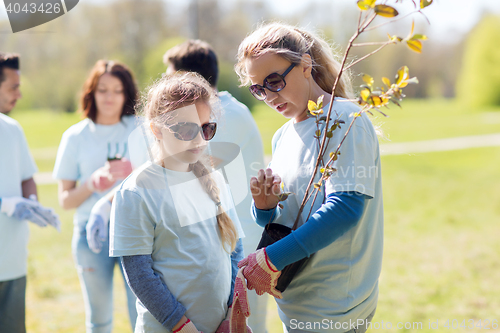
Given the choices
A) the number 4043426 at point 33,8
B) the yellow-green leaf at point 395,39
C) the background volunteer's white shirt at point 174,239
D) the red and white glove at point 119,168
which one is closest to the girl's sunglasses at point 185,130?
the background volunteer's white shirt at point 174,239

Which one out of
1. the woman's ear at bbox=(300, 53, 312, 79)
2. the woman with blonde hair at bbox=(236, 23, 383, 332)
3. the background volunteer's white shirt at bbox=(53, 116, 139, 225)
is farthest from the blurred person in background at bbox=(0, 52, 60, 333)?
the woman's ear at bbox=(300, 53, 312, 79)

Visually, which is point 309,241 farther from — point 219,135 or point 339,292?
point 219,135

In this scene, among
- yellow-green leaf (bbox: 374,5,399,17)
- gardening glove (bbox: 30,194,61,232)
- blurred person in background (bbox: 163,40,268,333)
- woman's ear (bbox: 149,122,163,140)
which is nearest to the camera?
yellow-green leaf (bbox: 374,5,399,17)

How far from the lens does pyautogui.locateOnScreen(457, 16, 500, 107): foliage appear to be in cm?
2738

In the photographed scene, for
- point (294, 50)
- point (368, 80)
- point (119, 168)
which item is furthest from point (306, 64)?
point (119, 168)

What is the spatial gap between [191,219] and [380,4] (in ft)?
3.06

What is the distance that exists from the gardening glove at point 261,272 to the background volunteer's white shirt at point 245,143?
0.80 m

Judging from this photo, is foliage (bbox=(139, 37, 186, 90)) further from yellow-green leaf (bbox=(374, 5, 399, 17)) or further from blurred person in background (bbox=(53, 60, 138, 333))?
yellow-green leaf (bbox=(374, 5, 399, 17))

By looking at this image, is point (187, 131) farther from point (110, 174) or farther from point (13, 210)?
point (13, 210)

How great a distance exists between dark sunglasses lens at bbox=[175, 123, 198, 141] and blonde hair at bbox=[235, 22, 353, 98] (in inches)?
11.8

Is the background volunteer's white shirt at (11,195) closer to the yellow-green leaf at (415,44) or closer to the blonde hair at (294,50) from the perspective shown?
the blonde hair at (294,50)

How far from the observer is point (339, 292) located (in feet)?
4.65

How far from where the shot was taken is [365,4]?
43.4 inches

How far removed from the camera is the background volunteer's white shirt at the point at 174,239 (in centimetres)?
140
